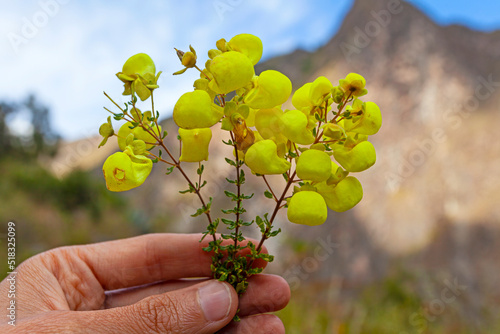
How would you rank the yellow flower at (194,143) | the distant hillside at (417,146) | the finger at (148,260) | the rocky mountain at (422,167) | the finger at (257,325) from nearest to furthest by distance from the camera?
the yellow flower at (194,143) < the finger at (257,325) < the finger at (148,260) < the rocky mountain at (422,167) < the distant hillside at (417,146)

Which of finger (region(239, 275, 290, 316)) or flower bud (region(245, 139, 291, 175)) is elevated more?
flower bud (region(245, 139, 291, 175))

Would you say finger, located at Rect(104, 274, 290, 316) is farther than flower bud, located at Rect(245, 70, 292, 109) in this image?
Yes

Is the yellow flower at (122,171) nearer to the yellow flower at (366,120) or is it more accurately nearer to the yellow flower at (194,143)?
the yellow flower at (194,143)

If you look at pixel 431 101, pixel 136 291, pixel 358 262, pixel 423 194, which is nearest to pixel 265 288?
pixel 136 291

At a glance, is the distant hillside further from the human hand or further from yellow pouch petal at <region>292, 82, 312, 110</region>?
yellow pouch petal at <region>292, 82, 312, 110</region>

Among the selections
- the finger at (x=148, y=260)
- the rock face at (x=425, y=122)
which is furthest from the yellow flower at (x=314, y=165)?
the rock face at (x=425, y=122)

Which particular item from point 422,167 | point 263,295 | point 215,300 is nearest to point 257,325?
point 263,295

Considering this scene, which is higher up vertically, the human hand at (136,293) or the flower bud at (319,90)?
the flower bud at (319,90)

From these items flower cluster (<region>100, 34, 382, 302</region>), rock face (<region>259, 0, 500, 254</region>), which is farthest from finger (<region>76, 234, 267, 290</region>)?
rock face (<region>259, 0, 500, 254</region>)
